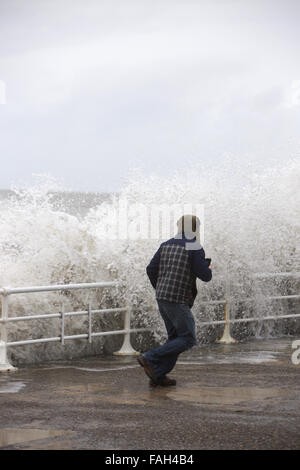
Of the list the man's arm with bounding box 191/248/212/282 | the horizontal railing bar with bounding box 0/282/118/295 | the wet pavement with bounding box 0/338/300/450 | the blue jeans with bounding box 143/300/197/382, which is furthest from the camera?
the horizontal railing bar with bounding box 0/282/118/295

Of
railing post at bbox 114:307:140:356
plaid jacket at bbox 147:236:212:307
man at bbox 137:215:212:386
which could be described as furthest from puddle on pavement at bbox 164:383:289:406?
railing post at bbox 114:307:140:356

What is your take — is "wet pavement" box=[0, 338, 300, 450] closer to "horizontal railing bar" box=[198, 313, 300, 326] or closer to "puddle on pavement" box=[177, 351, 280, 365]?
"puddle on pavement" box=[177, 351, 280, 365]

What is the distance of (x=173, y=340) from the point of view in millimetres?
8469

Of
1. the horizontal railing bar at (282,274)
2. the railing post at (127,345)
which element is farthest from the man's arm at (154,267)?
the horizontal railing bar at (282,274)

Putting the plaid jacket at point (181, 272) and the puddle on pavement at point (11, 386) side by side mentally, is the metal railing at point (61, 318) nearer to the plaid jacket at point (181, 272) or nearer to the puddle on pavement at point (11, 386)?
the puddle on pavement at point (11, 386)

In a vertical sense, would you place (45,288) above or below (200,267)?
below

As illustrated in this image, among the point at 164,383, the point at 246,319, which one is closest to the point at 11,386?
the point at 164,383

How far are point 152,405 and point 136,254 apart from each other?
4.62 meters

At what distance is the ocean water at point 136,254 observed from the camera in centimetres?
1155

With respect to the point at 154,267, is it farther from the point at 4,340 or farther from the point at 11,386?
the point at 4,340

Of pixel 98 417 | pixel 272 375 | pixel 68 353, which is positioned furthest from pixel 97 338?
pixel 98 417

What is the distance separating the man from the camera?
8.39 meters

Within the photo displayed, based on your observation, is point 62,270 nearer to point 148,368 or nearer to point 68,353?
point 68,353

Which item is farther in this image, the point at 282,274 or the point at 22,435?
the point at 282,274
